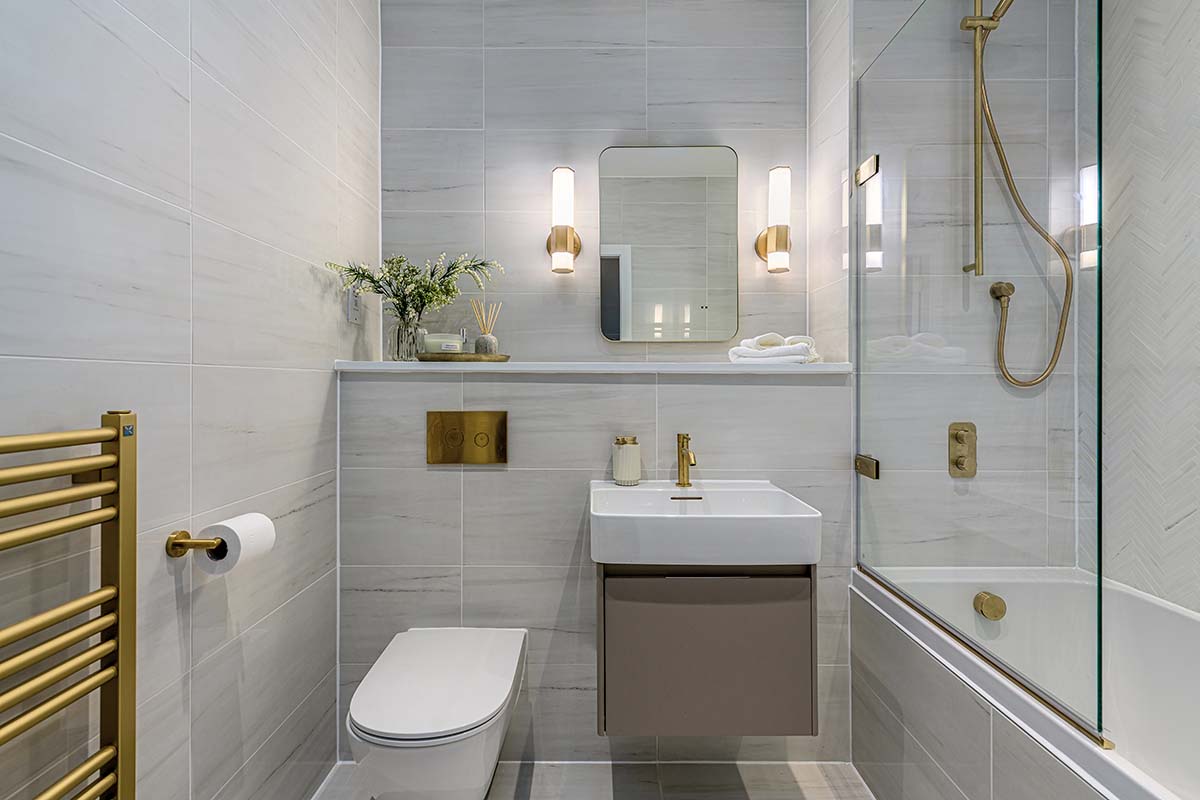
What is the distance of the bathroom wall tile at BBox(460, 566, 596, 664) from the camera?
1.92 m

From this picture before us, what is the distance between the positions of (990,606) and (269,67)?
1885mm

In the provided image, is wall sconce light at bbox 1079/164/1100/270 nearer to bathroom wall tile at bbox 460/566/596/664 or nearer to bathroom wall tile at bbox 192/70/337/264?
bathroom wall tile at bbox 460/566/596/664

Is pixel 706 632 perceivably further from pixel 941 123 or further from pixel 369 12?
pixel 369 12

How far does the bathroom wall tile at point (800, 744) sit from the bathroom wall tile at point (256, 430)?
129cm

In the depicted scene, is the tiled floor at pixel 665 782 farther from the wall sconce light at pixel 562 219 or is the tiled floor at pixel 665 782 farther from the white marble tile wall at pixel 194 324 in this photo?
the wall sconce light at pixel 562 219

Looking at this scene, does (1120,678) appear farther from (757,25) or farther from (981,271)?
(757,25)

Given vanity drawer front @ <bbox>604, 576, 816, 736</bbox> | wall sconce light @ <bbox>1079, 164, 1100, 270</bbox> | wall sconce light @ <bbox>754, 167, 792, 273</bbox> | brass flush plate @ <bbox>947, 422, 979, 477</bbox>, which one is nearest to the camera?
wall sconce light @ <bbox>1079, 164, 1100, 270</bbox>

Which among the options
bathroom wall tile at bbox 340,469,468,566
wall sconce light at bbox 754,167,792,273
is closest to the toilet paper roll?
bathroom wall tile at bbox 340,469,468,566

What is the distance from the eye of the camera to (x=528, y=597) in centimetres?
192

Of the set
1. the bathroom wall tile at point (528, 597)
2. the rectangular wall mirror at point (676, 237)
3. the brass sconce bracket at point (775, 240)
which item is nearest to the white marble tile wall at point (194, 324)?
the bathroom wall tile at point (528, 597)

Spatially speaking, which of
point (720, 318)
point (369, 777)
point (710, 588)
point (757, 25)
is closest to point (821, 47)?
point (757, 25)

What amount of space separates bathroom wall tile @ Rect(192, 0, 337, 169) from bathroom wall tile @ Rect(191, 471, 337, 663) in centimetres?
85

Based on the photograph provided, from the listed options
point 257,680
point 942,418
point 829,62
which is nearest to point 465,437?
point 257,680

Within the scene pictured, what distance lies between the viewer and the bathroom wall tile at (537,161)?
7.73 ft
